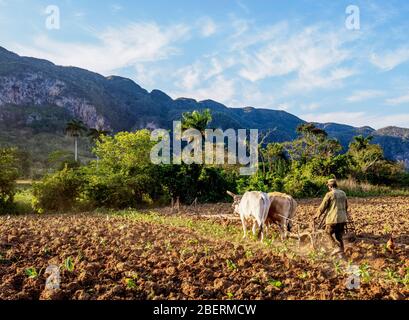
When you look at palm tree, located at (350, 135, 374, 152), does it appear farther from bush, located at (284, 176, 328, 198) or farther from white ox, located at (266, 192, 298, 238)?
white ox, located at (266, 192, 298, 238)

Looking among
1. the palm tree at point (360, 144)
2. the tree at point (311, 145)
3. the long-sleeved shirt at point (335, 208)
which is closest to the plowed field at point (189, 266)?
the long-sleeved shirt at point (335, 208)

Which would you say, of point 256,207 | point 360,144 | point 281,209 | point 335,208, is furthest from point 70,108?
point 335,208

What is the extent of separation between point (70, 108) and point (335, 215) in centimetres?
13228

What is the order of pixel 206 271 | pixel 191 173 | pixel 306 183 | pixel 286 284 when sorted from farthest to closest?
1. pixel 306 183
2. pixel 191 173
3. pixel 206 271
4. pixel 286 284

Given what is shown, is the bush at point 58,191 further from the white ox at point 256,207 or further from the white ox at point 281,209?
the white ox at point 281,209

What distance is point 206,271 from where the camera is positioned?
6.66 meters

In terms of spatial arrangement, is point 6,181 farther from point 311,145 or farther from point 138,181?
point 311,145

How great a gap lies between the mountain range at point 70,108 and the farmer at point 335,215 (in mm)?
72113

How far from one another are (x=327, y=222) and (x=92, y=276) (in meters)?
4.88

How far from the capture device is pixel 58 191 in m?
19.1

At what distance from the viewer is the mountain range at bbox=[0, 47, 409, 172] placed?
97.1 metres

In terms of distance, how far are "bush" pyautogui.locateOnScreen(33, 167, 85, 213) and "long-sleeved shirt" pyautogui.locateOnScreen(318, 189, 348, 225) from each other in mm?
14417
